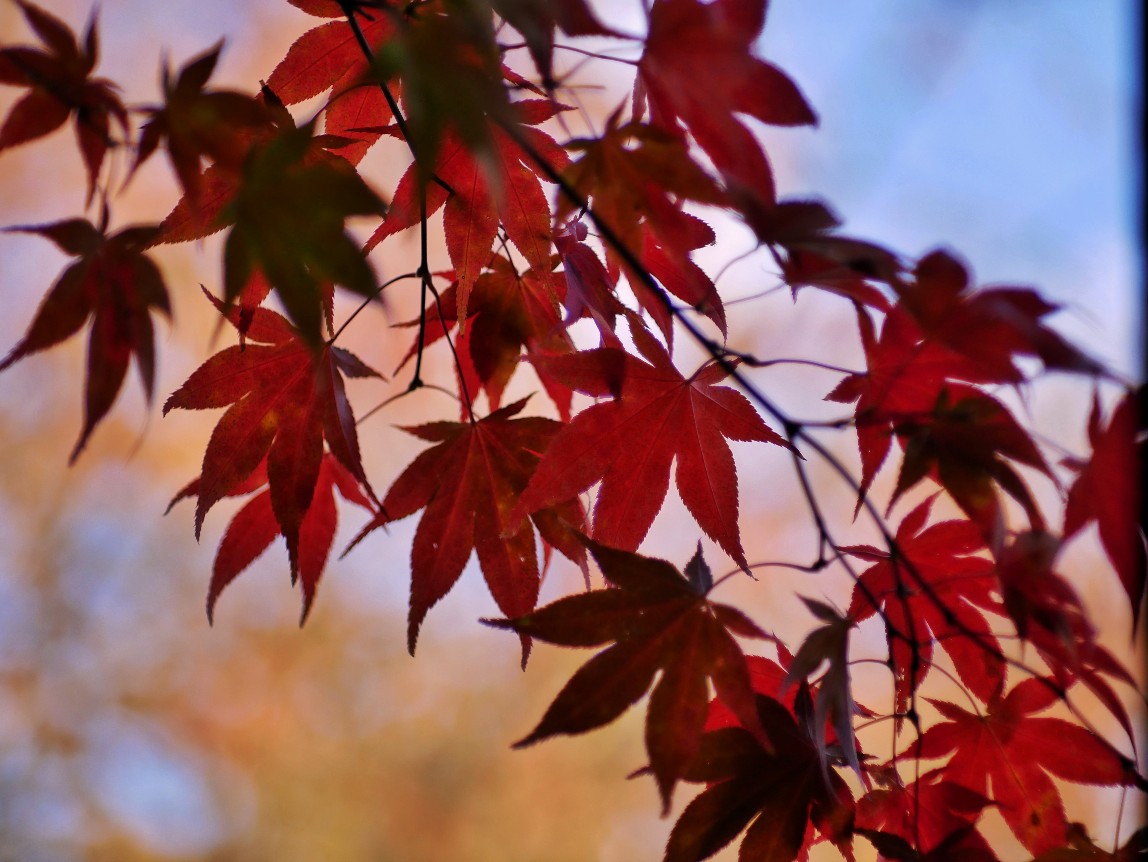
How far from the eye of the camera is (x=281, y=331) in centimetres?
72

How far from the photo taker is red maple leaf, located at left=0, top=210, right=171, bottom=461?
0.49m

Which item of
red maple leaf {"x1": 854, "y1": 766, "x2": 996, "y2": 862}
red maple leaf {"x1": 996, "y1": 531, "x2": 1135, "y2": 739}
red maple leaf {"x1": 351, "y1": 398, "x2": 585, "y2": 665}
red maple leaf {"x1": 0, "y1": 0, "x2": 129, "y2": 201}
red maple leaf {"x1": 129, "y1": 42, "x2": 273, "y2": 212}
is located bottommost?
red maple leaf {"x1": 854, "y1": 766, "x2": 996, "y2": 862}

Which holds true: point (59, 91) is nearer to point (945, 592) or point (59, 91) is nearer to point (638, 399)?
point (638, 399)

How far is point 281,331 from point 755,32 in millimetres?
409

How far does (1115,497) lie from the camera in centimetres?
51

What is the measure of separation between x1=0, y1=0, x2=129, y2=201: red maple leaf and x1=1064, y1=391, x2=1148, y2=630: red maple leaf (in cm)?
57

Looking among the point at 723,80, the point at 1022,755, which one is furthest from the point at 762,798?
the point at 723,80

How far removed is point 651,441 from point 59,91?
1.41 feet

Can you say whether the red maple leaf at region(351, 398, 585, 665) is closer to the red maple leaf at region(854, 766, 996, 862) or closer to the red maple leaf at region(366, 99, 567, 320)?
the red maple leaf at region(366, 99, 567, 320)

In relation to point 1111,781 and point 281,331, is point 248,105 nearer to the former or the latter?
point 281,331

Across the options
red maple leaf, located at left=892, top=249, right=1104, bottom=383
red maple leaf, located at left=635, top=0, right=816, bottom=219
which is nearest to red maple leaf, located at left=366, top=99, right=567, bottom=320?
red maple leaf, located at left=635, top=0, right=816, bottom=219

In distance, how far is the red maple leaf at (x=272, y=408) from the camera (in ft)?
2.13

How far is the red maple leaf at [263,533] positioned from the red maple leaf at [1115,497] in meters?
0.49

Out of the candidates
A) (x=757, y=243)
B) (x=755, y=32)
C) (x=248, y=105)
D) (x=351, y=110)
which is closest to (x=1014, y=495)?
(x=757, y=243)
